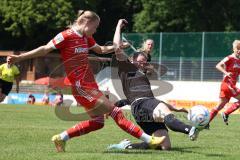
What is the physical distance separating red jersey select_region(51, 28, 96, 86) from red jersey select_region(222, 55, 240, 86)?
8.52 metres

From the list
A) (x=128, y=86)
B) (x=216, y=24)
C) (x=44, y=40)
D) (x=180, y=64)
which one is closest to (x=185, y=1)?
(x=216, y=24)

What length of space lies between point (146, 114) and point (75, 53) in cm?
163

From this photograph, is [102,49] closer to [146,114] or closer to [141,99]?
[141,99]

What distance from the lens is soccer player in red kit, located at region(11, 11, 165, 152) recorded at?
8.70 metres

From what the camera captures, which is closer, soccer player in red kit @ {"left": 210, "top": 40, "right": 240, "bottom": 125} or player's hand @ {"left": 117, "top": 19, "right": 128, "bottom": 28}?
player's hand @ {"left": 117, "top": 19, "right": 128, "bottom": 28}

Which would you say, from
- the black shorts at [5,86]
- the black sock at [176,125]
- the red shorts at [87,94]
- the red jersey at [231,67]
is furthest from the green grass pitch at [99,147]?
the black shorts at [5,86]

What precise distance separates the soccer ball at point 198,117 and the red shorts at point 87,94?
1.39m

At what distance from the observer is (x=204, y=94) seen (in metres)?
32.6

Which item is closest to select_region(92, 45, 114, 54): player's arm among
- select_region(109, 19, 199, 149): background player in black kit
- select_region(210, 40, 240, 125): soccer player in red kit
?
select_region(109, 19, 199, 149): background player in black kit

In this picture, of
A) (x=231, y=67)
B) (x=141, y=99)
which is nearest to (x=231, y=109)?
(x=231, y=67)

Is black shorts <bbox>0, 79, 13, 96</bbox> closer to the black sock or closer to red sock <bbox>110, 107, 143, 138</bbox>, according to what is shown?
red sock <bbox>110, 107, 143, 138</bbox>

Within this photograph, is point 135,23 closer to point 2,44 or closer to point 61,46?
point 2,44

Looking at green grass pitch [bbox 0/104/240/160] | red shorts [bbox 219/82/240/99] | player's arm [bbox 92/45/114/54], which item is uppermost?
player's arm [bbox 92/45/114/54]

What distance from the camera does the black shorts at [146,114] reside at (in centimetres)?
945
